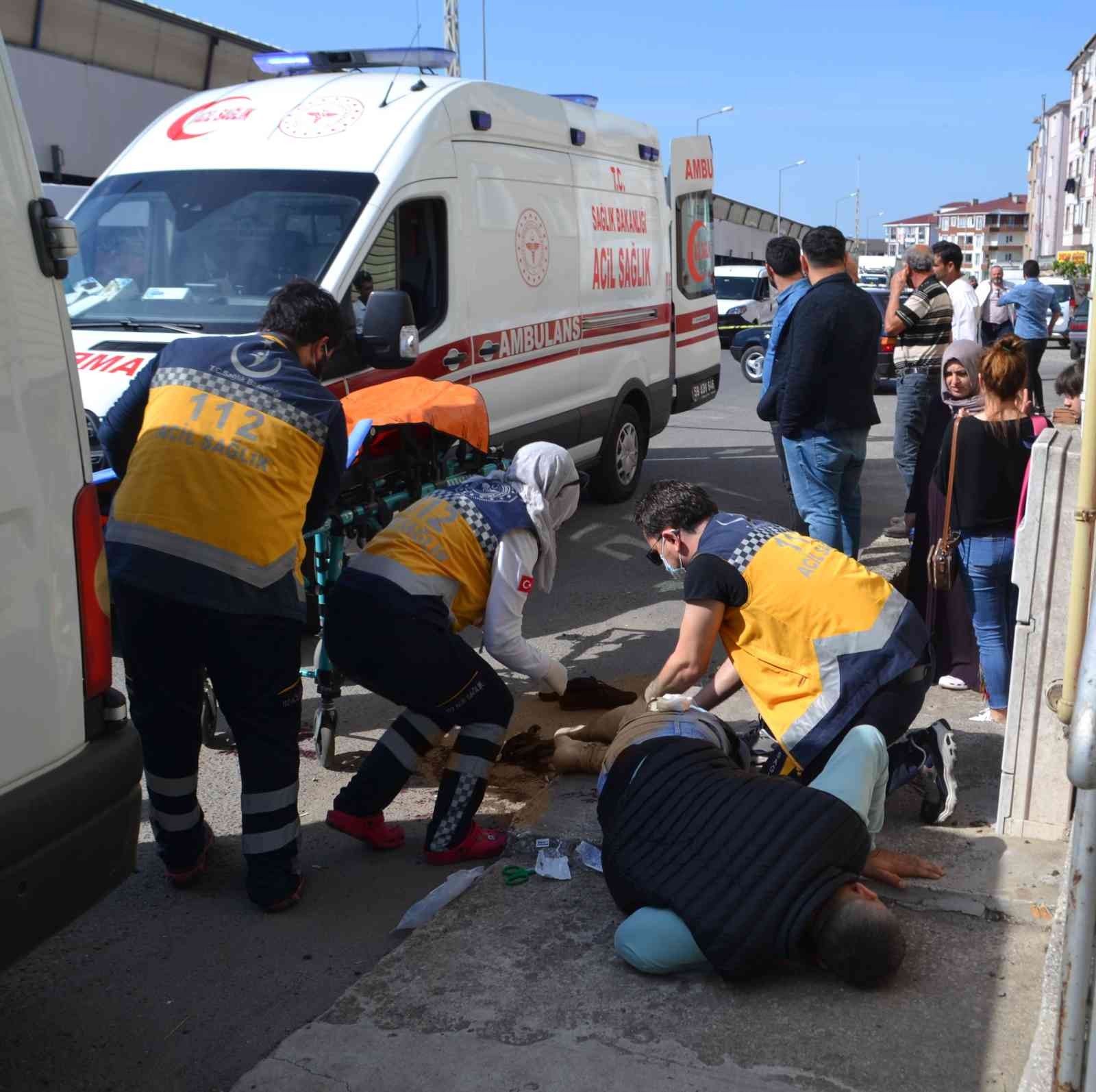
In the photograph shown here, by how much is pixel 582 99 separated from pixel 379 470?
5.11 m

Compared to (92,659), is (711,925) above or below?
below

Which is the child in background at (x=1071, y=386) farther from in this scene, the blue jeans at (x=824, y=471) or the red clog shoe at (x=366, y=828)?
the red clog shoe at (x=366, y=828)

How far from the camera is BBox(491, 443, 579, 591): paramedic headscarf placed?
4.28m

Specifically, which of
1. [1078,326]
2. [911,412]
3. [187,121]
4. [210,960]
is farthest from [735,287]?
[210,960]

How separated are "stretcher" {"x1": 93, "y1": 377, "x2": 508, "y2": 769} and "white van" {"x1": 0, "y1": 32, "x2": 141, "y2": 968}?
187 cm

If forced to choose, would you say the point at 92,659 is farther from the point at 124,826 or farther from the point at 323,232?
the point at 323,232

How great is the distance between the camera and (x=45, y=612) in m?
2.60

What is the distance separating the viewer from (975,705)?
5422mm

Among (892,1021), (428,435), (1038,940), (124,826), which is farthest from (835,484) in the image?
(124,826)

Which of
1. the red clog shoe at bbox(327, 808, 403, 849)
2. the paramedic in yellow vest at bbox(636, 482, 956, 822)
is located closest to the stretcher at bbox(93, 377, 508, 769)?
the red clog shoe at bbox(327, 808, 403, 849)

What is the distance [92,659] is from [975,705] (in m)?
3.81

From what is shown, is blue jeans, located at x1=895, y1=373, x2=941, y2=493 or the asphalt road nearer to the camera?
the asphalt road

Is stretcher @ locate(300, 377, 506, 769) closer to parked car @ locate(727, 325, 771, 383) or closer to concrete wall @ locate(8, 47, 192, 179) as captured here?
concrete wall @ locate(8, 47, 192, 179)

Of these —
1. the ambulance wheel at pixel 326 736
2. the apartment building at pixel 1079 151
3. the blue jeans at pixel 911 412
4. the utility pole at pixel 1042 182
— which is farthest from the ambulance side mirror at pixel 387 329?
the utility pole at pixel 1042 182
